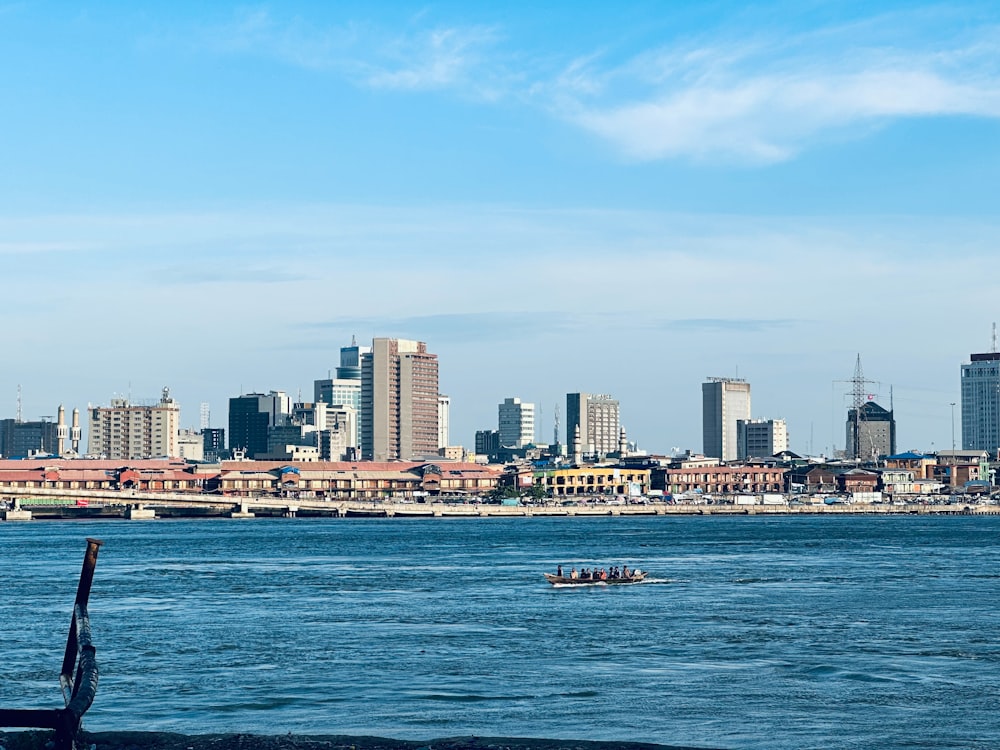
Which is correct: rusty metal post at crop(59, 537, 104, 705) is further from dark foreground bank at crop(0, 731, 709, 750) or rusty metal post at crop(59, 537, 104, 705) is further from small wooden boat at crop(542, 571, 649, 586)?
small wooden boat at crop(542, 571, 649, 586)

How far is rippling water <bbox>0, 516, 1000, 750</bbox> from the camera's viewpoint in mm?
43656

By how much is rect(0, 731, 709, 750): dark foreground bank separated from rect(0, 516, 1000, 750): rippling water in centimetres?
204

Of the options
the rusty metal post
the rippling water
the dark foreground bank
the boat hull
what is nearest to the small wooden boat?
the boat hull

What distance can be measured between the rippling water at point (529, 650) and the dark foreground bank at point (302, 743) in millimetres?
2040

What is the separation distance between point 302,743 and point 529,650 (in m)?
21.2

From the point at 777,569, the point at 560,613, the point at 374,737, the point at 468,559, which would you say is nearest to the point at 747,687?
the point at 374,737

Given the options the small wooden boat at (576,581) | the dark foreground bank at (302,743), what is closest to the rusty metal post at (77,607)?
the dark foreground bank at (302,743)

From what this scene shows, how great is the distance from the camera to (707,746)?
39906 millimetres

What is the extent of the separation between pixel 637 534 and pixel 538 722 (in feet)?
446

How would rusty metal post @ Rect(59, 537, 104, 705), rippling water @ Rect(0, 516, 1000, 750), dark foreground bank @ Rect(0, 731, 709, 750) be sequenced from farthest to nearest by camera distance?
rippling water @ Rect(0, 516, 1000, 750), dark foreground bank @ Rect(0, 731, 709, 750), rusty metal post @ Rect(59, 537, 104, 705)

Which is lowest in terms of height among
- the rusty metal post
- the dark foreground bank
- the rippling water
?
the rippling water

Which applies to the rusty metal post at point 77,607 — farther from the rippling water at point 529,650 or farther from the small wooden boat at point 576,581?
the small wooden boat at point 576,581

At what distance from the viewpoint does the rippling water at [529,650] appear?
43.7 metres

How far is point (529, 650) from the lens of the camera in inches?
2309
